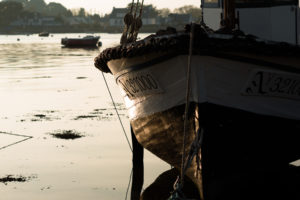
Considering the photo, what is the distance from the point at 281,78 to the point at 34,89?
59.2 feet

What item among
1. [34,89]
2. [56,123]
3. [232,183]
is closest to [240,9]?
[232,183]

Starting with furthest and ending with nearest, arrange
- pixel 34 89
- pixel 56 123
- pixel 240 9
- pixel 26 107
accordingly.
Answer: pixel 34 89 → pixel 26 107 → pixel 56 123 → pixel 240 9

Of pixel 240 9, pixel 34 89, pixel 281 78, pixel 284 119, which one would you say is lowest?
pixel 34 89

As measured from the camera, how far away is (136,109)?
32.0 ft

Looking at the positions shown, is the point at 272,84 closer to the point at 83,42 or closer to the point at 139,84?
the point at 139,84

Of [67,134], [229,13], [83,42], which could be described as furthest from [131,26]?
[83,42]

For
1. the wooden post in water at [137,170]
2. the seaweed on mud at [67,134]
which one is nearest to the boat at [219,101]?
the wooden post in water at [137,170]

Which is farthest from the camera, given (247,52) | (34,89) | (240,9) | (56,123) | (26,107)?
(34,89)

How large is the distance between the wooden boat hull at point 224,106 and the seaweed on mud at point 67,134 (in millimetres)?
5229

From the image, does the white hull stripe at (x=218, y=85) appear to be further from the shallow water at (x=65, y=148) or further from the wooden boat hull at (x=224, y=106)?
the shallow water at (x=65, y=148)

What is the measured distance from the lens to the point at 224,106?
812 cm

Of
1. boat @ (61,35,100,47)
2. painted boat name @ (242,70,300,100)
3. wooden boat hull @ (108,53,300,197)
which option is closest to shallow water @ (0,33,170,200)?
wooden boat hull @ (108,53,300,197)

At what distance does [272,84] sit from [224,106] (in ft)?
2.21

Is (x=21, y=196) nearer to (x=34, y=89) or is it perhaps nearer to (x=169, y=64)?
(x=169, y=64)
